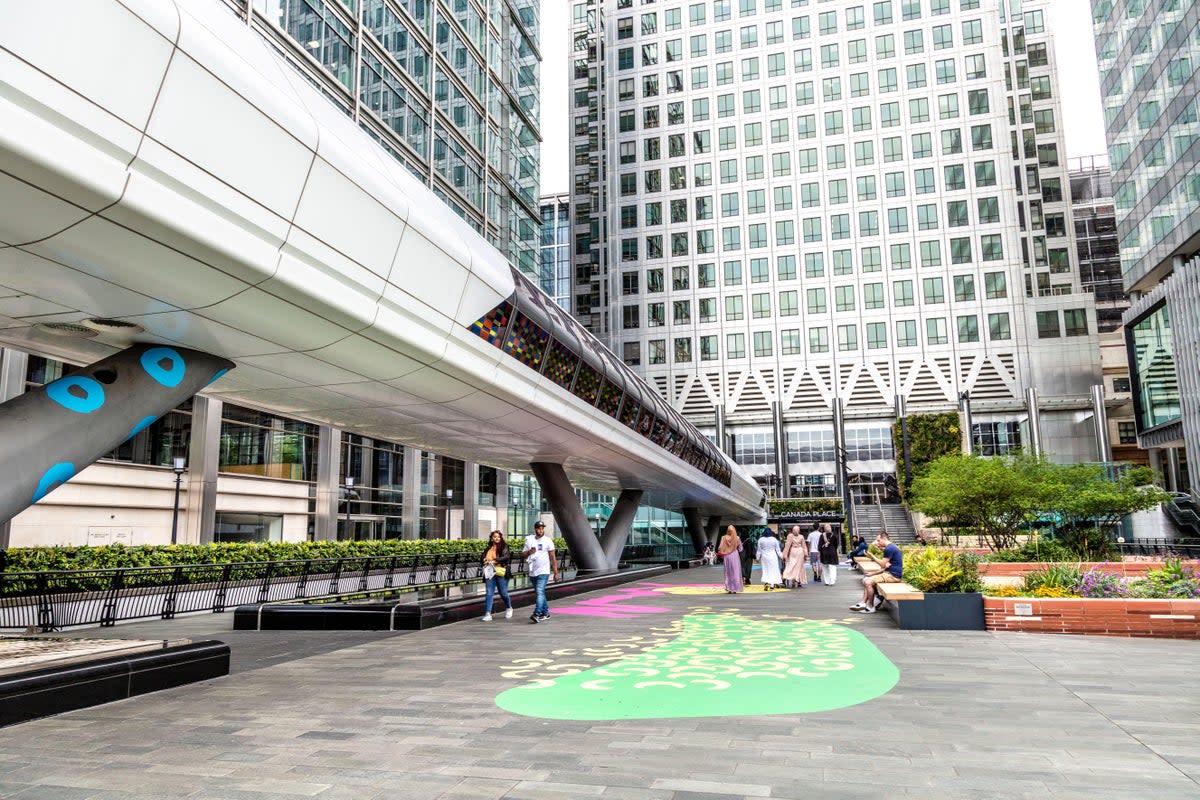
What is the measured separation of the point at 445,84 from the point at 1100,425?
49.6 m

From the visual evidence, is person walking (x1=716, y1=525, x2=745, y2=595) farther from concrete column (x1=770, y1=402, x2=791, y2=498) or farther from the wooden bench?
concrete column (x1=770, y1=402, x2=791, y2=498)

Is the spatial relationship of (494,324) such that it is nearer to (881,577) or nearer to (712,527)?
(881,577)

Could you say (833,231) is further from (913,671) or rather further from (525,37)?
(913,671)

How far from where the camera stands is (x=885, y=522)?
165ft

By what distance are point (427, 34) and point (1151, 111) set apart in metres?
37.5

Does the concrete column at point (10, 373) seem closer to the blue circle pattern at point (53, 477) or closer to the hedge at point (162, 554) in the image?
the hedge at point (162, 554)

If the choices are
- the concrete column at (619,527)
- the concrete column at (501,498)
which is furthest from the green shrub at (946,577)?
the concrete column at (501,498)

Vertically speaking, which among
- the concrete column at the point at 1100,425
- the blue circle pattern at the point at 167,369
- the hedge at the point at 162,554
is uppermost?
the concrete column at the point at 1100,425

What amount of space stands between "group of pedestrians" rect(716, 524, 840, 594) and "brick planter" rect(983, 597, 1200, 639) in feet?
24.2

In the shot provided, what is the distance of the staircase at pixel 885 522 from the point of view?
47875mm

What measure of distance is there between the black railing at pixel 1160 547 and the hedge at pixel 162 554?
2816cm

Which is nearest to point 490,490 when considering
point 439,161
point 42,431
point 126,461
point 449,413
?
point 439,161

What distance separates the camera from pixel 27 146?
584 cm

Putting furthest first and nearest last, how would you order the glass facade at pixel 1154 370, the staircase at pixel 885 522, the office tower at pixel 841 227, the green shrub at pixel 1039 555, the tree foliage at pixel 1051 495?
the office tower at pixel 841 227
the staircase at pixel 885 522
the glass facade at pixel 1154 370
the tree foliage at pixel 1051 495
the green shrub at pixel 1039 555
